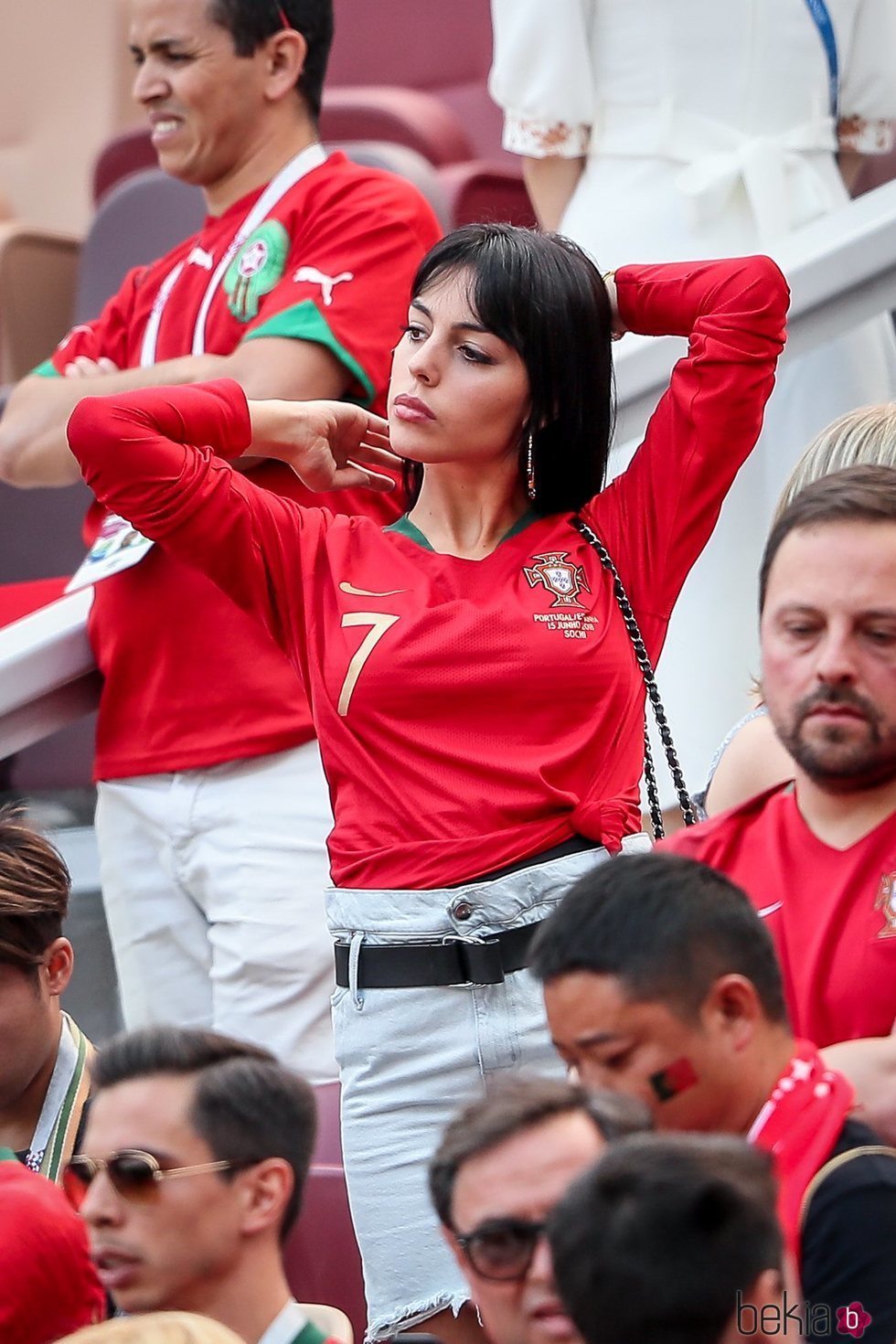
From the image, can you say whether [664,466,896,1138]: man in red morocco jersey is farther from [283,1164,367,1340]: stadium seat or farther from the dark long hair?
[283,1164,367,1340]: stadium seat

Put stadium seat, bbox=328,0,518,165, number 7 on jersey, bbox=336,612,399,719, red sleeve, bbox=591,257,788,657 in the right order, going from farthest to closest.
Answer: stadium seat, bbox=328,0,518,165
red sleeve, bbox=591,257,788,657
number 7 on jersey, bbox=336,612,399,719

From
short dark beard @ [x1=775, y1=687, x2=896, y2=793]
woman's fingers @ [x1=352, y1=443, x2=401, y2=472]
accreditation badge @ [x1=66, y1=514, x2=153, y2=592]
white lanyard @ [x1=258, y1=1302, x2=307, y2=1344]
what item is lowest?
white lanyard @ [x1=258, y1=1302, x2=307, y2=1344]

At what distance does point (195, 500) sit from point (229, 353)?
771 mm

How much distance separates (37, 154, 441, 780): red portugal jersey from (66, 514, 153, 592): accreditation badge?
0.09ft

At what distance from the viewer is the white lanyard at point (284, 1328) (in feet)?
6.05

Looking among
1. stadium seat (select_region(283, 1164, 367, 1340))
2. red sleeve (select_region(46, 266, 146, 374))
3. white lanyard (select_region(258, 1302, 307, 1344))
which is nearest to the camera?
white lanyard (select_region(258, 1302, 307, 1344))

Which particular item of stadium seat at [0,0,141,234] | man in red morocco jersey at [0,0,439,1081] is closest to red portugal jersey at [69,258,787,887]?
man in red morocco jersey at [0,0,439,1081]

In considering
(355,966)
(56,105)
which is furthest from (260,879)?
(56,105)

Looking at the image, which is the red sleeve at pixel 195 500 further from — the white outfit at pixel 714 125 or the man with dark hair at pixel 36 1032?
the white outfit at pixel 714 125

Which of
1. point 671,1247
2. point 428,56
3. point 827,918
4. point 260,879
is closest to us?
point 671,1247

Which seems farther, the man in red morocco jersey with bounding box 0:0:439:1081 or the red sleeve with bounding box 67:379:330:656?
the man in red morocco jersey with bounding box 0:0:439:1081

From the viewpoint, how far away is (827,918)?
6.43ft

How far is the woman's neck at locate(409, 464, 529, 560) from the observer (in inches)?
101

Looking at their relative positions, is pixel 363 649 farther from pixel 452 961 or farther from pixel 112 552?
pixel 112 552
